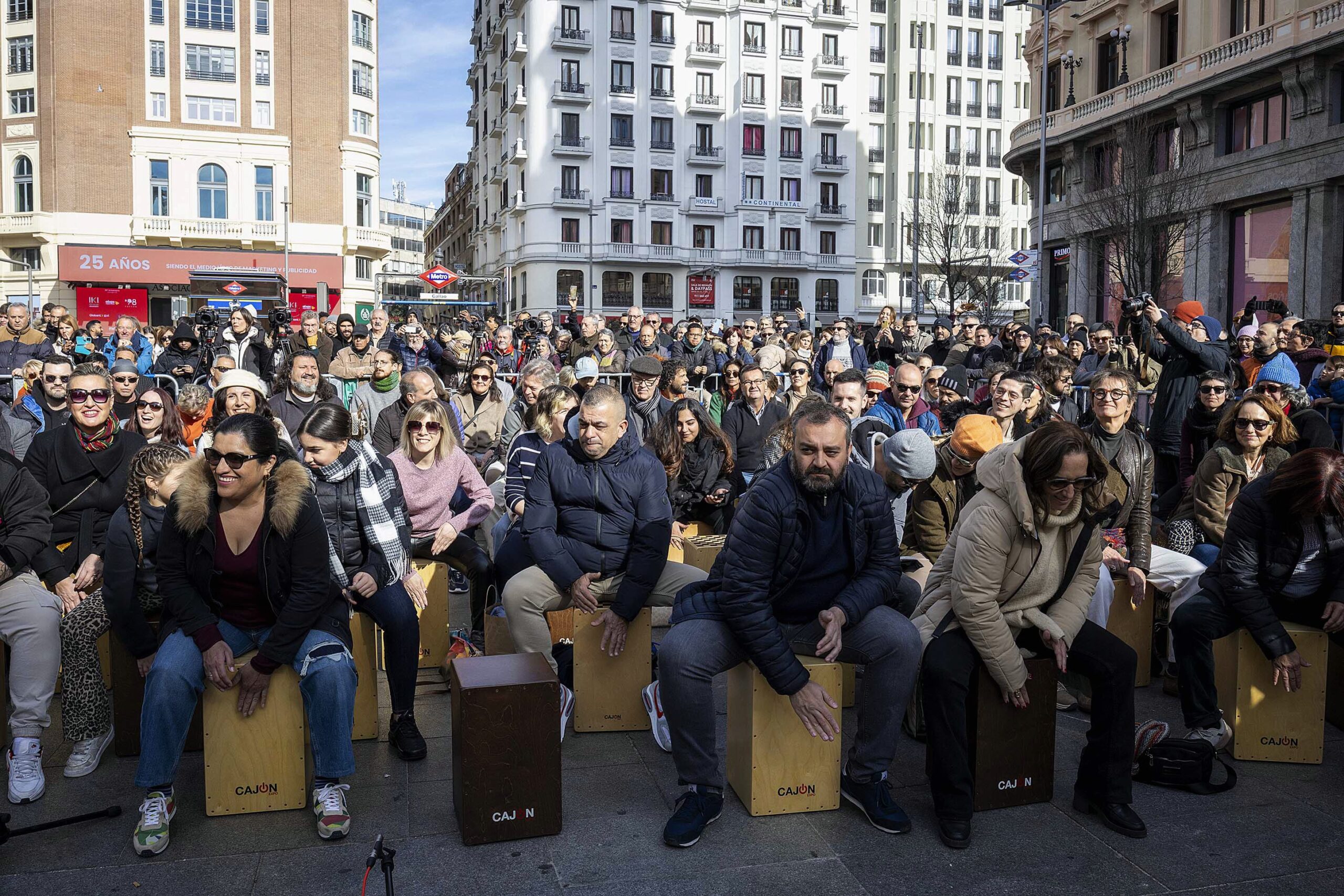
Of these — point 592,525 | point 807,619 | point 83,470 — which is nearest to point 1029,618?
point 807,619

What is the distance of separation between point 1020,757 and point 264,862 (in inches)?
120

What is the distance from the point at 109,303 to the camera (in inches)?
1678

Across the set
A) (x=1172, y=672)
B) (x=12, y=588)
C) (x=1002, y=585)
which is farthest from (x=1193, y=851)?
(x=12, y=588)

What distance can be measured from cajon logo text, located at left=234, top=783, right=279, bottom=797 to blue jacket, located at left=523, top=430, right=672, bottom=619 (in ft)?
5.59

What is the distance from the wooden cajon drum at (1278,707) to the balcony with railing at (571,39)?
2358 inches

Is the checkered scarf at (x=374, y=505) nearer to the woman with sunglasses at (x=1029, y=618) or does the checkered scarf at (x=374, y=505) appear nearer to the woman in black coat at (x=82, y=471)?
the woman in black coat at (x=82, y=471)

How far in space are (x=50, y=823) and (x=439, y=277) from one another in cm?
2446

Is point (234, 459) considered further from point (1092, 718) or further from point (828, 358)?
point (828, 358)

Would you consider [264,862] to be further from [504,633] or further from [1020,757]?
[1020,757]

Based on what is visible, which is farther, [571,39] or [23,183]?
[571,39]

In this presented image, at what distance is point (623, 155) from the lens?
198 feet

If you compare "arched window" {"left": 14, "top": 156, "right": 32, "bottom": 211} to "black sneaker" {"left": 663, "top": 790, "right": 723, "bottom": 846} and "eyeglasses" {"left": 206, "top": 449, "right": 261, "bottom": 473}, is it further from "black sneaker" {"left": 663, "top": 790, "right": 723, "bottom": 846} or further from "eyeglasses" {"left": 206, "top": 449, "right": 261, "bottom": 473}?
"black sneaker" {"left": 663, "top": 790, "right": 723, "bottom": 846}

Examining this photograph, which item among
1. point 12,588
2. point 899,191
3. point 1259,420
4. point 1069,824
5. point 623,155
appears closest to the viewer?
point 1069,824

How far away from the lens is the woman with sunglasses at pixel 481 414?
936 cm
